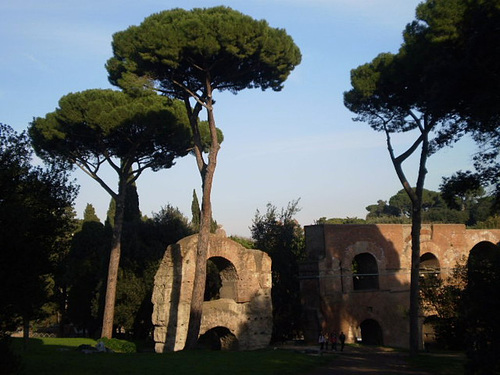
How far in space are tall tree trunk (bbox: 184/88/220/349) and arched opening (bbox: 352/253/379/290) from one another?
873cm

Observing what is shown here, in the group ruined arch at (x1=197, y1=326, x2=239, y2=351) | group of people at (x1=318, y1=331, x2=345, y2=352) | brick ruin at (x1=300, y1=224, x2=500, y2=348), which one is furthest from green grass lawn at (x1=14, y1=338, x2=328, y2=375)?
brick ruin at (x1=300, y1=224, x2=500, y2=348)

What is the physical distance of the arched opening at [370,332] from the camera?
21.3 m

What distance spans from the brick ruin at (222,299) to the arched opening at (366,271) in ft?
17.5

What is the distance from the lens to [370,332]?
2195cm

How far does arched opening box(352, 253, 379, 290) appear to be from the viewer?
835 inches

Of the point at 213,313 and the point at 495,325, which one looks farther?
the point at 213,313

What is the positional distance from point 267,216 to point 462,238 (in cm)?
832

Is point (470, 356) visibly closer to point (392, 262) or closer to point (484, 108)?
point (484, 108)

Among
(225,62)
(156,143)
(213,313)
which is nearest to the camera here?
(225,62)

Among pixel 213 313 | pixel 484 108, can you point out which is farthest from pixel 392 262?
pixel 484 108

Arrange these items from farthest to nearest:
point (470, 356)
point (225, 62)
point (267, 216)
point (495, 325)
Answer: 1. point (267, 216)
2. point (225, 62)
3. point (495, 325)
4. point (470, 356)

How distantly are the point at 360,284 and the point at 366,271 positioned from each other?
2.46 ft

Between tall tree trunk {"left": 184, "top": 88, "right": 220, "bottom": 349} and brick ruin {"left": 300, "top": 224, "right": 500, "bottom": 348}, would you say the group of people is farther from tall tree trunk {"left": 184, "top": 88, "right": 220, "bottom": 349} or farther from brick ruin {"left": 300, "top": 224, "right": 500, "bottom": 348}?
tall tree trunk {"left": 184, "top": 88, "right": 220, "bottom": 349}

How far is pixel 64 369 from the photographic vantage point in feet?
33.0
